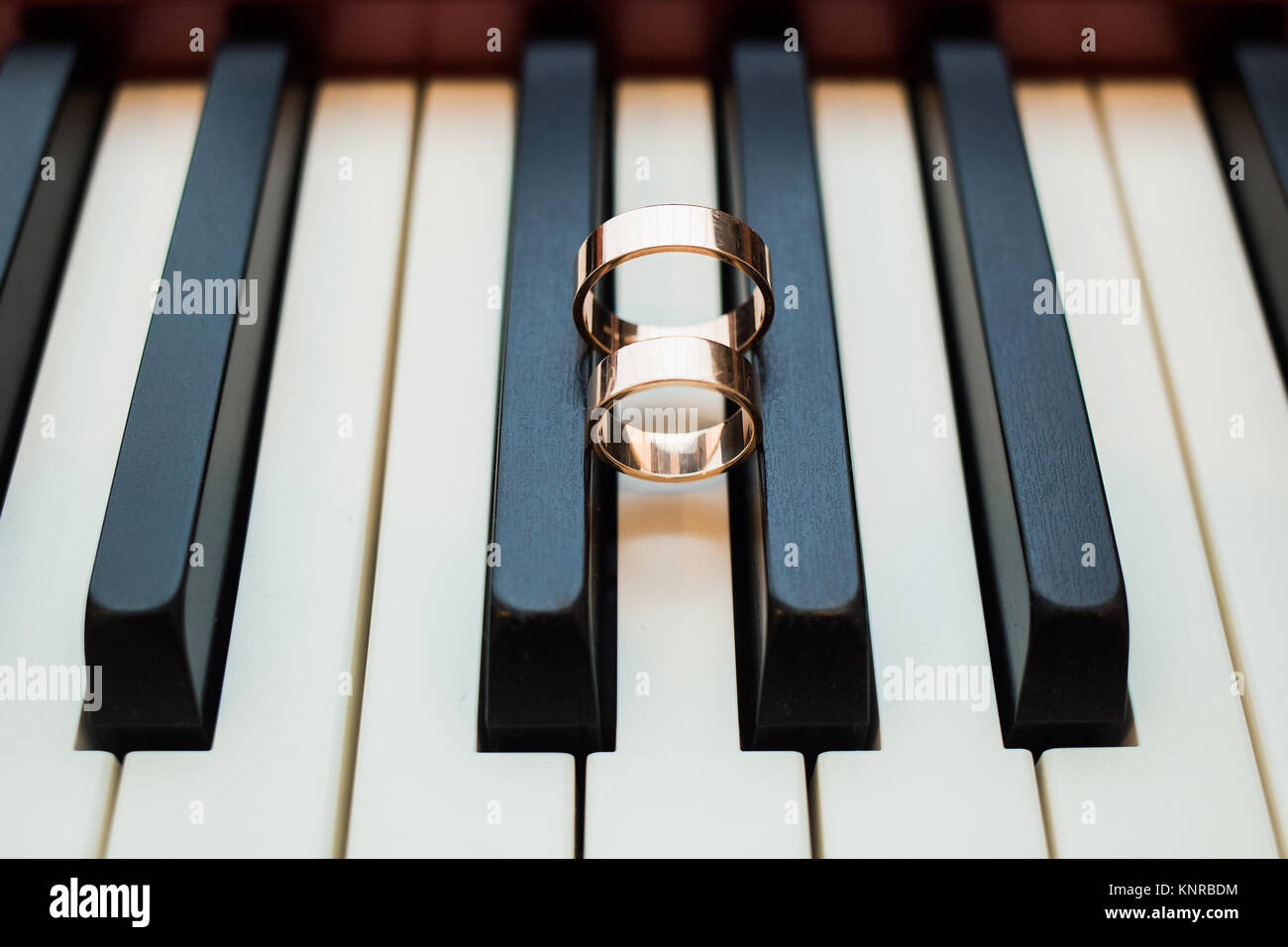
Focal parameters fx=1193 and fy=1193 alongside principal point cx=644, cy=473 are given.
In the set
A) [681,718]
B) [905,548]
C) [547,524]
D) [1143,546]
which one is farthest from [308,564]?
[1143,546]

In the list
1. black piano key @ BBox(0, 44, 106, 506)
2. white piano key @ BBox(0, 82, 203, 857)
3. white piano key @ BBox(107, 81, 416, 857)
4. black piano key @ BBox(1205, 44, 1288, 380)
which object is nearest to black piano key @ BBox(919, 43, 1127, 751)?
black piano key @ BBox(1205, 44, 1288, 380)

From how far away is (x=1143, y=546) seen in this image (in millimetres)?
965

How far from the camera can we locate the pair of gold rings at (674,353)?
89cm

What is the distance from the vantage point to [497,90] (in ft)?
4.33

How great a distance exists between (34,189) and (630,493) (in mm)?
633

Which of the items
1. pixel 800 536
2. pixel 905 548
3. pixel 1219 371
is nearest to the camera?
pixel 800 536

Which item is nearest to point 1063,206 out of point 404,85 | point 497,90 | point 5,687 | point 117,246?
point 497,90

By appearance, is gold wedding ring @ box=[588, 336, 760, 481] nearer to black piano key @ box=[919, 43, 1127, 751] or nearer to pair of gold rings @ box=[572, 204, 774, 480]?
pair of gold rings @ box=[572, 204, 774, 480]

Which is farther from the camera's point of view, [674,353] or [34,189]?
[34,189]

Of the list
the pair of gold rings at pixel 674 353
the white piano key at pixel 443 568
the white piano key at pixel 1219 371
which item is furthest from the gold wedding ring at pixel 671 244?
the white piano key at pixel 1219 371

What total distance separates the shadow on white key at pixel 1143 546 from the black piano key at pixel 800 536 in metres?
0.17

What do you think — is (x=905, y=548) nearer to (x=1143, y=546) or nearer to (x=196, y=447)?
(x=1143, y=546)

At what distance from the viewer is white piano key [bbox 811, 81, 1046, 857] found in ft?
2.74
